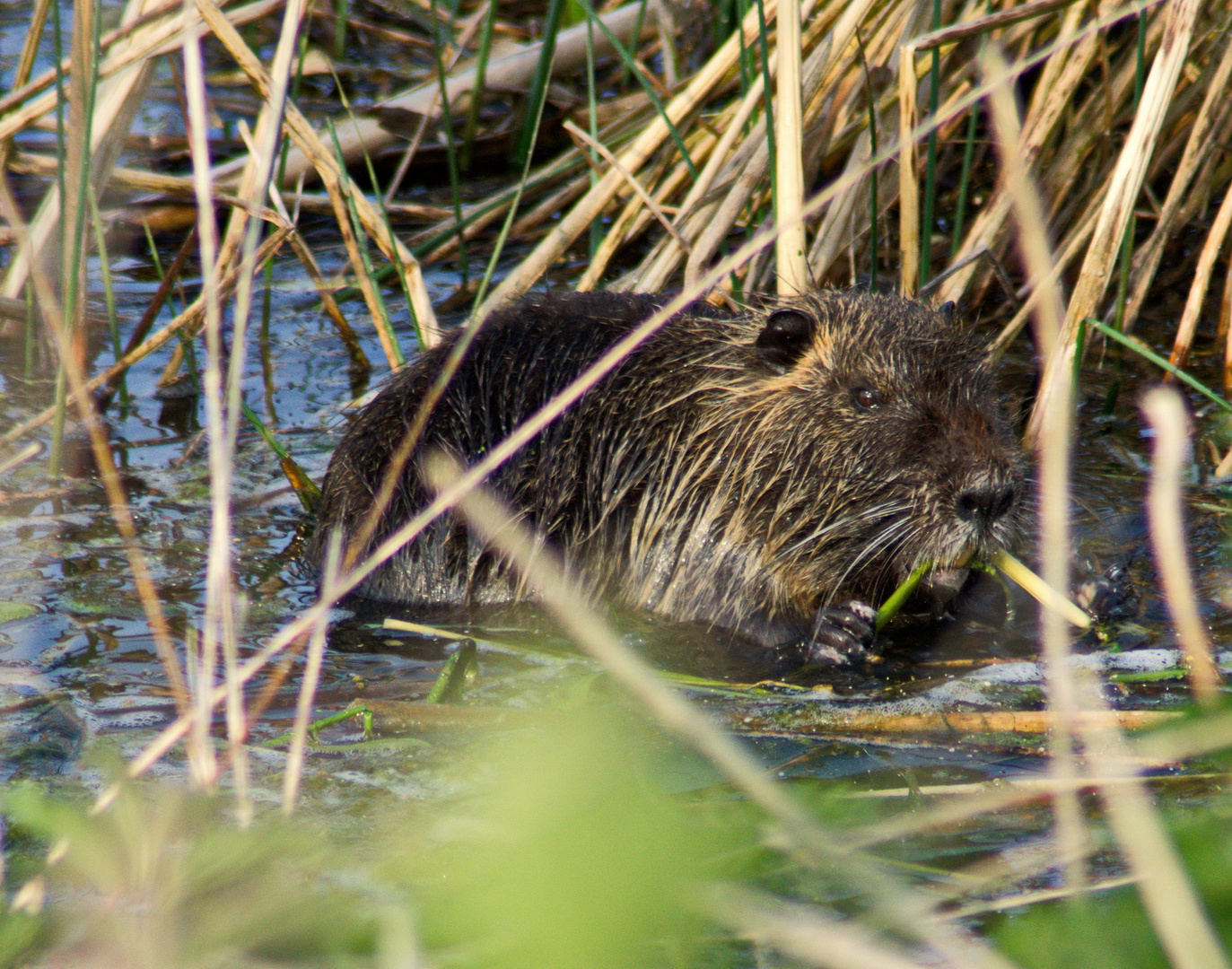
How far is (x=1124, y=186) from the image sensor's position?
287cm

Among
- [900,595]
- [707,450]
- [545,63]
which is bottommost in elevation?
[900,595]

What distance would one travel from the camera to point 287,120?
129 inches

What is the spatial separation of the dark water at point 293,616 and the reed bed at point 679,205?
0.07 metres

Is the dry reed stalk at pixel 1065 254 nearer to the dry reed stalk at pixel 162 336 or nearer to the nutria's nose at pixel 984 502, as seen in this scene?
the nutria's nose at pixel 984 502

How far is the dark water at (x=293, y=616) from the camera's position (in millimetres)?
1998

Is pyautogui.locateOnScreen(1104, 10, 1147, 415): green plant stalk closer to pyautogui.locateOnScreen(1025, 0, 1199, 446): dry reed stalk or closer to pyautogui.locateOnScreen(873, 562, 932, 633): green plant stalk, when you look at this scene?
pyautogui.locateOnScreen(1025, 0, 1199, 446): dry reed stalk

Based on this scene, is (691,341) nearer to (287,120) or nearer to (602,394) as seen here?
(602,394)

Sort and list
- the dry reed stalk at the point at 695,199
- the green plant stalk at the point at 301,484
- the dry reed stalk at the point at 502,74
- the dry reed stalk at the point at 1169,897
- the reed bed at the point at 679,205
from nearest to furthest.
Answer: the dry reed stalk at the point at 1169,897 < the reed bed at the point at 679,205 < the green plant stalk at the point at 301,484 < the dry reed stalk at the point at 695,199 < the dry reed stalk at the point at 502,74

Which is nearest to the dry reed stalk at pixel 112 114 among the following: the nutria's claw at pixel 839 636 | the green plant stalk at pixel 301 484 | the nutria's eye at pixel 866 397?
the green plant stalk at pixel 301 484

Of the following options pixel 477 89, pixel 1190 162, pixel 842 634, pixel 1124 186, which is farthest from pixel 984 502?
pixel 477 89

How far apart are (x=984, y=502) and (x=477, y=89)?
2.72 meters

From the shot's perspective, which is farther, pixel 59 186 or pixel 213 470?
pixel 59 186

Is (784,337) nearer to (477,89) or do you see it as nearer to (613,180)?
(613,180)

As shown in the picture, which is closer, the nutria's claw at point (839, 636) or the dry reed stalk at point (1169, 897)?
the dry reed stalk at point (1169, 897)
